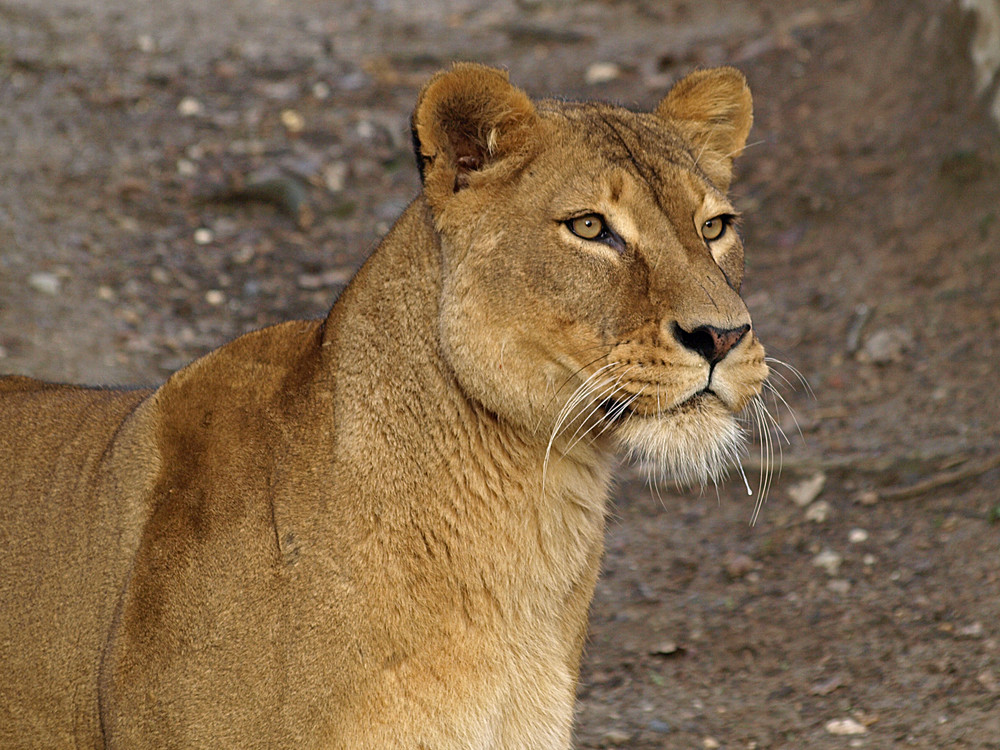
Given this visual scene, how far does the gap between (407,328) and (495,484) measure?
447mm

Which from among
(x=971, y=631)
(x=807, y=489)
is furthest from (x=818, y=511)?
(x=971, y=631)

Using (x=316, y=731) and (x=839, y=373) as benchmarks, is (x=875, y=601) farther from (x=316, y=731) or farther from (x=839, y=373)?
(x=316, y=731)

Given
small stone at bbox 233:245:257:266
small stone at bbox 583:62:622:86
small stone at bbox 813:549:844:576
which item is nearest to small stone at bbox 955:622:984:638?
small stone at bbox 813:549:844:576

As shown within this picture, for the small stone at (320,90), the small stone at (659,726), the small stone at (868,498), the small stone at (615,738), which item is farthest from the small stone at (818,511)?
the small stone at (320,90)

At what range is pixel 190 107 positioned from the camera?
29.8ft

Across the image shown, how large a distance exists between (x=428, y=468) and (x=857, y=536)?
294 cm

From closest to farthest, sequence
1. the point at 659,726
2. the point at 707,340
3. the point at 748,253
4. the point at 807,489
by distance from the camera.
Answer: the point at 707,340
the point at 659,726
the point at 807,489
the point at 748,253

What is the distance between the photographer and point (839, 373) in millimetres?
6312

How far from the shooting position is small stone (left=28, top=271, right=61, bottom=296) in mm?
6867

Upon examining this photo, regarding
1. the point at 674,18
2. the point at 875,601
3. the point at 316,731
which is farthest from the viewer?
the point at 674,18

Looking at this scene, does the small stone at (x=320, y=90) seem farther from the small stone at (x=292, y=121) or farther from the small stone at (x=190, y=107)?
the small stone at (x=190, y=107)

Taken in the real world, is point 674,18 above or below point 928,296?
above

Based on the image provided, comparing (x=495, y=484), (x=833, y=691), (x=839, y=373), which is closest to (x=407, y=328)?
(x=495, y=484)

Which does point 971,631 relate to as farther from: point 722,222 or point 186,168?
point 186,168
